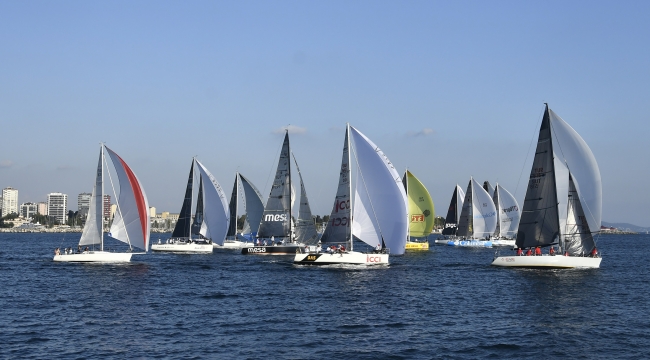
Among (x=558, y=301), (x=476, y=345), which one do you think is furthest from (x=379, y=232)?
(x=476, y=345)

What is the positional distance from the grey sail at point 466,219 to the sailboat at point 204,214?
38.2 metres

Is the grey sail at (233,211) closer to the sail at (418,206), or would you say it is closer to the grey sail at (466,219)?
the sail at (418,206)

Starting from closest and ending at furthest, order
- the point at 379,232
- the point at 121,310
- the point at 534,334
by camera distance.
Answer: the point at 534,334, the point at 121,310, the point at 379,232

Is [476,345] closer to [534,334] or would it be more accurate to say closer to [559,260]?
[534,334]

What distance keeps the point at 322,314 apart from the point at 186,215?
52270mm

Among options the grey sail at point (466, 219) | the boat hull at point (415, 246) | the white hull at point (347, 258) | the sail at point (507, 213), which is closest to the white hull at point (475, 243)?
the grey sail at point (466, 219)

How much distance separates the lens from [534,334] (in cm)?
2809

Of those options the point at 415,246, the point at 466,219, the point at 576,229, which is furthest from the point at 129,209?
the point at 466,219

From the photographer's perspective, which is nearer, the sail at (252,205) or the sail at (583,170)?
the sail at (583,170)

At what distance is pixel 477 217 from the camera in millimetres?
105312

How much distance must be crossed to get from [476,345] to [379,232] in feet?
88.9

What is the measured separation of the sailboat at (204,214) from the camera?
81500 millimetres

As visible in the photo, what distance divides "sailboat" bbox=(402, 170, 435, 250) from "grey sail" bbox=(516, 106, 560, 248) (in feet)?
118

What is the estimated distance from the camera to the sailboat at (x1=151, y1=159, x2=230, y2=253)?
81500mm
